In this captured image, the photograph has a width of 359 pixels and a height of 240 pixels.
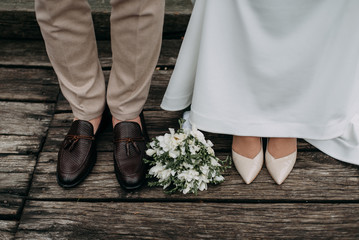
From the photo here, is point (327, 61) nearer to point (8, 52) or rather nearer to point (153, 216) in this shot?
point (153, 216)

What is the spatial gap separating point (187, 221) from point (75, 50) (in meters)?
0.77

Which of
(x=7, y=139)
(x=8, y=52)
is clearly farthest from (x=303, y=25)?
(x=8, y=52)

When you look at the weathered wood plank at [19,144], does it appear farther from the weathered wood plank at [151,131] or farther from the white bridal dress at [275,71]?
the white bridal dress at [275,71]

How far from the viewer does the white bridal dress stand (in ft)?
3.54

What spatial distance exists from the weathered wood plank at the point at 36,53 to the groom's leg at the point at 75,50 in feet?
1.90

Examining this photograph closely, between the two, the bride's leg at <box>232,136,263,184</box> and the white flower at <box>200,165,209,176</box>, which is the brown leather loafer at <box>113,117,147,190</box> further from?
the bride's leg at <box>232,136,263,184</box>

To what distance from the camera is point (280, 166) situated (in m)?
1.31

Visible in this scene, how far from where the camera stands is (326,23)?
109 centimetres

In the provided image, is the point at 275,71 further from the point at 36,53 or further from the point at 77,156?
the point at 36,53

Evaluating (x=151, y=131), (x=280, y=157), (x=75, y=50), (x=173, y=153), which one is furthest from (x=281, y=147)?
(x=75, y=50)

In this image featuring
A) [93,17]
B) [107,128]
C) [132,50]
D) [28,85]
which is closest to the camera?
[132,50]

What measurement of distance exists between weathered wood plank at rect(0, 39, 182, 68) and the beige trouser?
599 millimetres

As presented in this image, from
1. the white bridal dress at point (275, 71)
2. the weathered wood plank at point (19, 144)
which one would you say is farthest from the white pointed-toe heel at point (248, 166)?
the weathered wood plank at point (19, 144)

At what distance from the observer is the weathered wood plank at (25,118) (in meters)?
1.50
